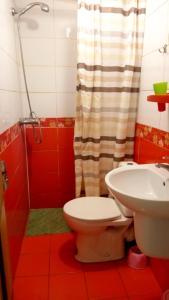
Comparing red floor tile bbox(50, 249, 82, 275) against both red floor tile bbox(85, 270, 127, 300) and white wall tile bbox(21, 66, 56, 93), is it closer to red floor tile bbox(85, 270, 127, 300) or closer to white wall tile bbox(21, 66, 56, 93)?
red floor tile bbox(85, 270, 127, 300)

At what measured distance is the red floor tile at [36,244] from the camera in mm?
1869

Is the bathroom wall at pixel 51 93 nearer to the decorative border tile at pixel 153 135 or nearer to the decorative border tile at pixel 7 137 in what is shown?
the decorative border tile at pixel 7 137

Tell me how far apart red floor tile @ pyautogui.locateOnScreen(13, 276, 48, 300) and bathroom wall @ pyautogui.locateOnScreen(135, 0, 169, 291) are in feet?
2.48

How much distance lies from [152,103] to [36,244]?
4.71 feet

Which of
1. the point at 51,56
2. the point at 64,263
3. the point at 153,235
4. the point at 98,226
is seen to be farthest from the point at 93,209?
the point at 51,56

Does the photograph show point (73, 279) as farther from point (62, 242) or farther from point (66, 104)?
point (66, 104)

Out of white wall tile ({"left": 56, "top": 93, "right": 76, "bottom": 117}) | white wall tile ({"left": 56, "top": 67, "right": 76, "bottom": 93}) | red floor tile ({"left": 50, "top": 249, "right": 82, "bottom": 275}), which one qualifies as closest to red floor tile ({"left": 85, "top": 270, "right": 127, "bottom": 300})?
red floor tile ({"left": 50, "top": 249, "right": 82, "bottom": 275})

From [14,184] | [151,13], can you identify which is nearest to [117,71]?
[151,13]

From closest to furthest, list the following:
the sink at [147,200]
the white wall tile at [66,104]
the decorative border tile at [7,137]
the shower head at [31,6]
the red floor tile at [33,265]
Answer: the sink at [147,200] < the decorative border tile at [7,137] < the red floor tile at [33,265] < the shower head at [31,6] < the white wall tile at [66,104]

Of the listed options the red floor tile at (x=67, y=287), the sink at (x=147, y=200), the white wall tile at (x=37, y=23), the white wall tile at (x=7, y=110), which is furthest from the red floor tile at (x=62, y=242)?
the white wall tile at (x=37, y=23)

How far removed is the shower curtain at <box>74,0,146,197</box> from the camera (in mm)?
1670

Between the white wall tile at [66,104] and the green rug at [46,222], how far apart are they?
0.99m

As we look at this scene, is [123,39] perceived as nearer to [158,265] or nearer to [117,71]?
[117,71]

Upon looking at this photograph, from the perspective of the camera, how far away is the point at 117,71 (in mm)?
1769
